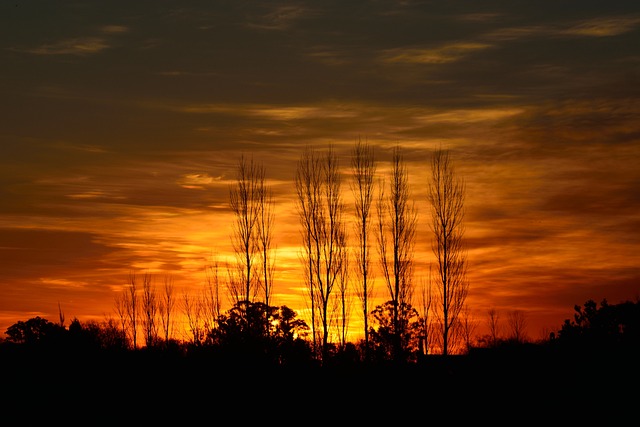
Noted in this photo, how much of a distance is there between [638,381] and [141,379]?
16.8m

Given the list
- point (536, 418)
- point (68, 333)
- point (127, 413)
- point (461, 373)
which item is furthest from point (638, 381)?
point (68, 333)

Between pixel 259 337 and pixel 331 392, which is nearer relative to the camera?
pixel 331 392

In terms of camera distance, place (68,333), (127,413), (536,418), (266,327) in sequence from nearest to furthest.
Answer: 1. (536,418)
2. (127,413)
3. (266,327)
4. (68,333)

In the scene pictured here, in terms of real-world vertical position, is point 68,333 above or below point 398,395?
above

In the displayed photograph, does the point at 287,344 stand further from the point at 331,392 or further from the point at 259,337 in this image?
the point at 331,392

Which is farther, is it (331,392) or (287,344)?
(287,344)

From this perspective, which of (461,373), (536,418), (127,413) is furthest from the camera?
(461,373)

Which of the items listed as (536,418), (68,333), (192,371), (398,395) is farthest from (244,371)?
(68,333)

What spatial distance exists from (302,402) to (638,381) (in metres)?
10.7

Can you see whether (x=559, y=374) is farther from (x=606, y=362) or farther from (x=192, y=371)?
(x=192, y=371)

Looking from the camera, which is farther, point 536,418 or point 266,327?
point 266,327

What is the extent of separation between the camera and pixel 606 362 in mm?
26516

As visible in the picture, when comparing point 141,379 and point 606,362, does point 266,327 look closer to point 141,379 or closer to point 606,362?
point 141,379

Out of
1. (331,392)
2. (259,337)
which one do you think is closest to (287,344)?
(259,337)
